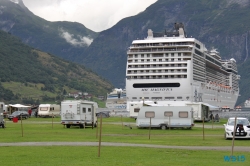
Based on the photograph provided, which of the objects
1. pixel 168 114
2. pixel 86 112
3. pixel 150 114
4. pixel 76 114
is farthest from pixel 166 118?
pixel 76 114

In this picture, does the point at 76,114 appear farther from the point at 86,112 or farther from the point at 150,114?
the point at 150,114

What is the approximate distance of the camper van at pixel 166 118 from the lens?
4884cm

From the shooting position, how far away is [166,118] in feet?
161

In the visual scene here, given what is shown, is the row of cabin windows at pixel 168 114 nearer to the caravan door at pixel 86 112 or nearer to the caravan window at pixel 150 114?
the caravan window at pixel 150 114

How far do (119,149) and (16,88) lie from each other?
17676 centimetres

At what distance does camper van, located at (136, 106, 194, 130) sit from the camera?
4884cm

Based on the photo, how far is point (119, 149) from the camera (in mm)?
24047

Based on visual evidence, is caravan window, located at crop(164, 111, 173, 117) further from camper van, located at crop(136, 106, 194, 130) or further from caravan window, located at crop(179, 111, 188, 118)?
caravan window, located at crop(179, 111, 188, 118)

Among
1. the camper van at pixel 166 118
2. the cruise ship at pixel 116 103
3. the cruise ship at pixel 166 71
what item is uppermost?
the cruise ship at pixel 166 71

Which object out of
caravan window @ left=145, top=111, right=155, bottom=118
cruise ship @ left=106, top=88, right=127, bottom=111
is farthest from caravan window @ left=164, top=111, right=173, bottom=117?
cruise ship @ left=106, top=88, right=127, bottom=111

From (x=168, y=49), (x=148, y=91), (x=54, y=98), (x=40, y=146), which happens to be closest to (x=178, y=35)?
(x=168, y=49)

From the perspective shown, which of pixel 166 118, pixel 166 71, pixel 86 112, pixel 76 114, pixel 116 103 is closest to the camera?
pixel 76 114

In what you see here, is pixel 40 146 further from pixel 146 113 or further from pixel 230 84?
pixel 230 84

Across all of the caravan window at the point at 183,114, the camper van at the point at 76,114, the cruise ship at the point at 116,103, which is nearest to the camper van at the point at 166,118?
the caravan window at the point at 183,114
